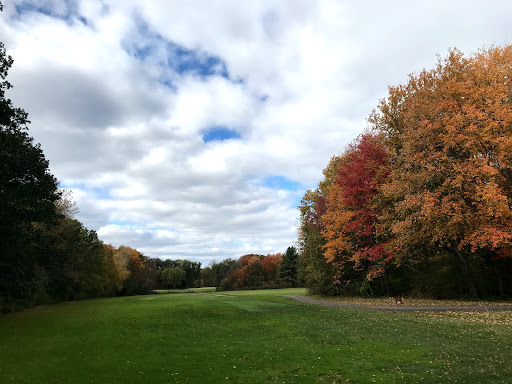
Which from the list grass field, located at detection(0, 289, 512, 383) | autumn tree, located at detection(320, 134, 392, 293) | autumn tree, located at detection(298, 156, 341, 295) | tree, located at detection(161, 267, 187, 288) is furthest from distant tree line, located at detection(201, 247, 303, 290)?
grass field, located at detection(0, 289, 512, 383)

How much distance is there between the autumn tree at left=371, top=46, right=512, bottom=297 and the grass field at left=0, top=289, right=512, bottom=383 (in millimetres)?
6467

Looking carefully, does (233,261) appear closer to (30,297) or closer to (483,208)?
(30,297)

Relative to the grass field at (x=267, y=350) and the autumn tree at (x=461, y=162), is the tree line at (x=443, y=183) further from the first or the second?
the grass field at (x=267, y=350)

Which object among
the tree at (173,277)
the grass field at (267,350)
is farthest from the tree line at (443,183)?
the tree at (173,277)

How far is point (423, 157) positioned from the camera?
2398cm

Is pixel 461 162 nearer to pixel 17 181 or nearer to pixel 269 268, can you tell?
pixel 17 181

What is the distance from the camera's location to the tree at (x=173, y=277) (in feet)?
374

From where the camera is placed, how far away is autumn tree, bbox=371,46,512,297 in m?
21.0

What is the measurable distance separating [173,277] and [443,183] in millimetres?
105893

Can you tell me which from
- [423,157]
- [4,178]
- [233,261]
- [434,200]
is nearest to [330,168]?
[423,157]

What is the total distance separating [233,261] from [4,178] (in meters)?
112

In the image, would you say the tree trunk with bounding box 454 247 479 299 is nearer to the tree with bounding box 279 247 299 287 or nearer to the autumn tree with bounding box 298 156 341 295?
the autumn tree with bounding box 298 156 341 295

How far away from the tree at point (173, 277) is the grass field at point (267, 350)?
97416 mm

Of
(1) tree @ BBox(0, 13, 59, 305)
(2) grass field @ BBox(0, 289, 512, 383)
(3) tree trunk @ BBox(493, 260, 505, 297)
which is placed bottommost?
(2) grass field @ BBox(0, 289, 512, 383)
